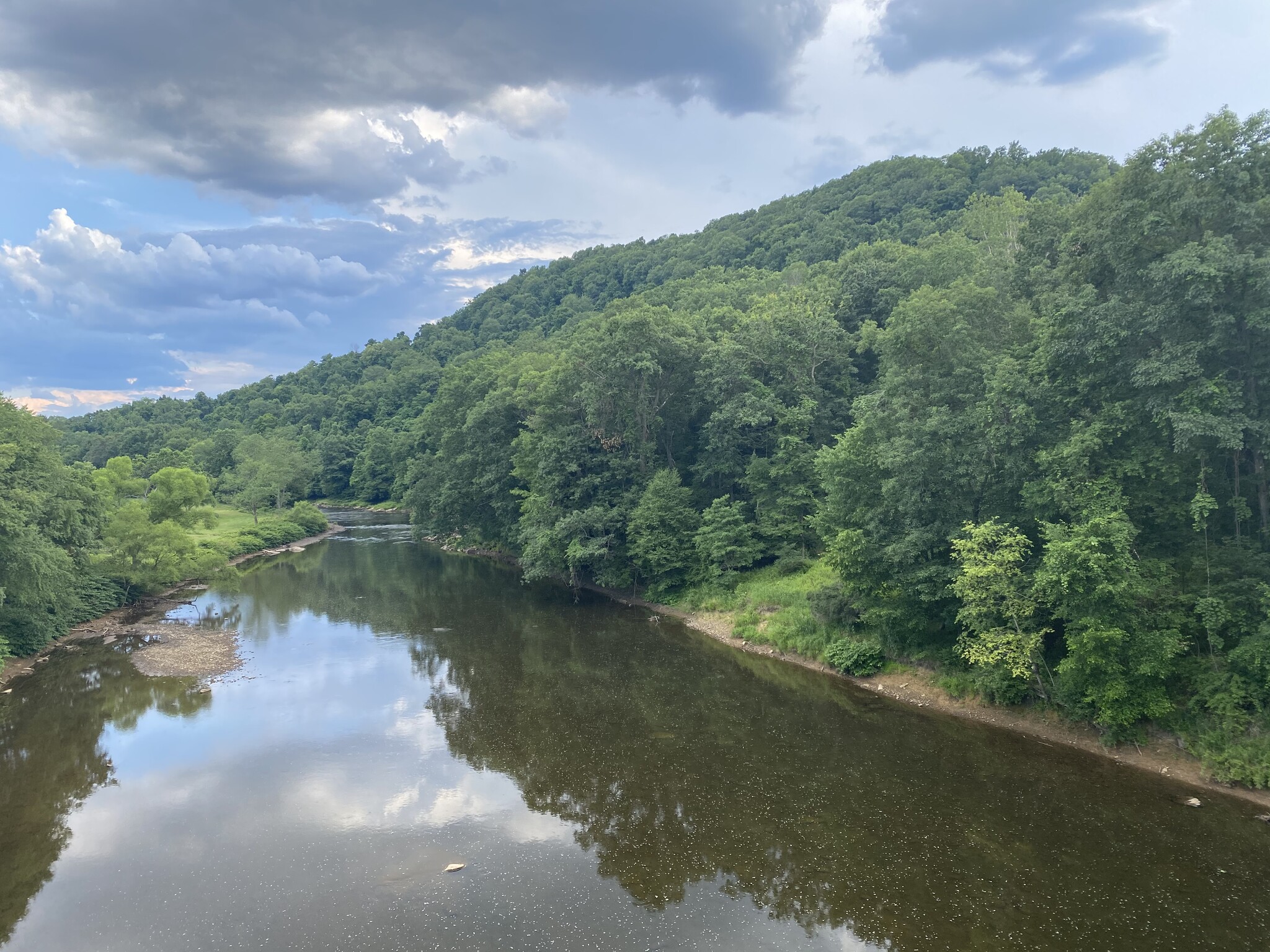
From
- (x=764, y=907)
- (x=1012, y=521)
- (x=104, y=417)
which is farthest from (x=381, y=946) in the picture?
(x=104, y=417)

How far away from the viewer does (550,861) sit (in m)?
18.5

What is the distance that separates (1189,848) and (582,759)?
1658cm

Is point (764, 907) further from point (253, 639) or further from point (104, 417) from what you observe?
point (104, 417)

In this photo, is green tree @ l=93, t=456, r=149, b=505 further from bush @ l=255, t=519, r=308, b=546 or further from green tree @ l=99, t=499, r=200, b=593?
bush @ l=255, t=519, r=308, b=546

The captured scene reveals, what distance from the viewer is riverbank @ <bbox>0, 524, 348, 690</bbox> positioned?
33.6 m

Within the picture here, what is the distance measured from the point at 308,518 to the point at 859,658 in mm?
72052

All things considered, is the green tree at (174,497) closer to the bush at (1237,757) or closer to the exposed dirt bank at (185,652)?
the exposed dirt bank at (185,652)

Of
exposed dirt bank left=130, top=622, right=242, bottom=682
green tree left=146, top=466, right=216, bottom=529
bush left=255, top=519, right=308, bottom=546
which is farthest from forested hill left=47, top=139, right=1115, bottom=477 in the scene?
exposed dirt bank left=130, top=622, right=242, bottom=682

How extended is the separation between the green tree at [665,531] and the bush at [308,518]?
52.4 metres

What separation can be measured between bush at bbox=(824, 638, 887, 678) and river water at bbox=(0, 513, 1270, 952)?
99cm

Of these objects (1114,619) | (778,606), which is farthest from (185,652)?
(1114,619)

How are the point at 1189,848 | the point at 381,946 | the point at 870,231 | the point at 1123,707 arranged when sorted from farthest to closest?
the point at 870,231, the point at 1123,707, the point at 1189,848, the point at 381,946

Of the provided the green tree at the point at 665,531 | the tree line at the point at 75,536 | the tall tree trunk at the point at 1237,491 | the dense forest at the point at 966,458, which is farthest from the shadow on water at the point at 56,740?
the tall tree trunk at the point at 1237,491

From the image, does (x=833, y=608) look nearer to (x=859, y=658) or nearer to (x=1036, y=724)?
(x=859, y=658)
